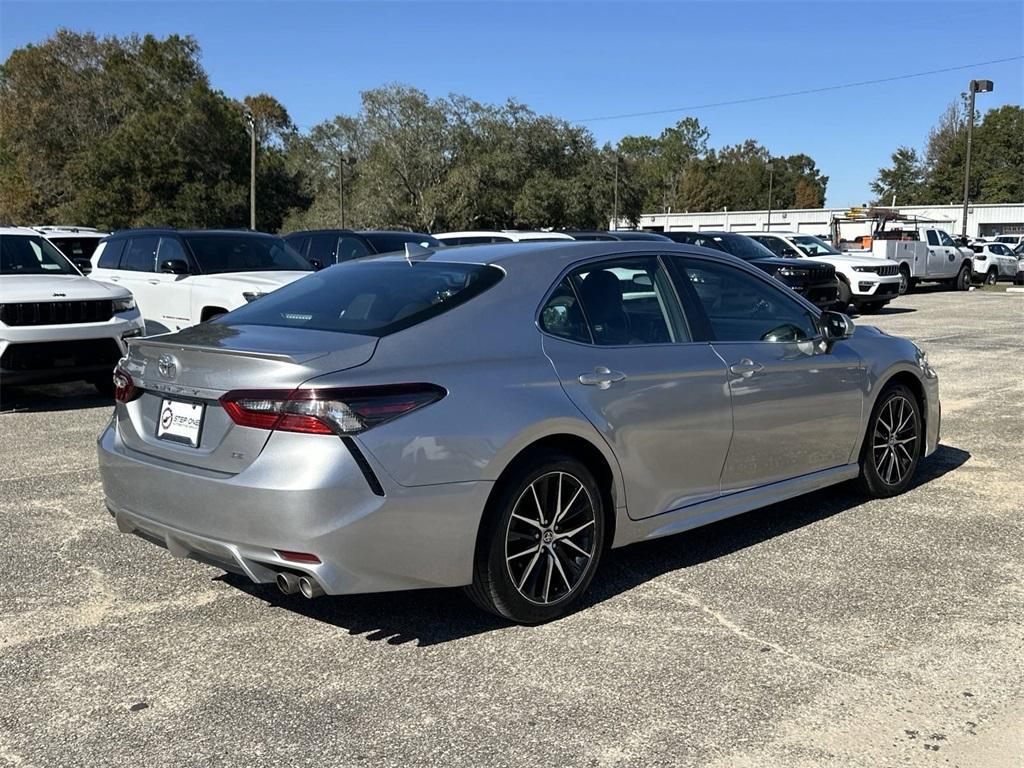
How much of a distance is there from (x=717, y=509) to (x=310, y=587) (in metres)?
2.17

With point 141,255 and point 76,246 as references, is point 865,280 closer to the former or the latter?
point 141,255

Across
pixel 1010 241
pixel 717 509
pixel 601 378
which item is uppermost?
pixel 1010 241

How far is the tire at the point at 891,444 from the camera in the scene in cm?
604

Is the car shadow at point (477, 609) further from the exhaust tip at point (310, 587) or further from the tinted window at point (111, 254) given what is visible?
the tinted window at point (111, 254)

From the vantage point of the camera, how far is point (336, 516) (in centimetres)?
359

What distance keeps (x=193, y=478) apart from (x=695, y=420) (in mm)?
2291

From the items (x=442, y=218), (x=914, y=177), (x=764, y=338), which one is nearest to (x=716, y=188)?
(x=914, y=177)

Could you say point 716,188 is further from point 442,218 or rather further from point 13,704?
point 13,704

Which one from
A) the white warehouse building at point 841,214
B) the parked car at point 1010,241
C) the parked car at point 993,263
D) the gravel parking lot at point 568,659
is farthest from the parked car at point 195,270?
the white warehouse building at point 841,214

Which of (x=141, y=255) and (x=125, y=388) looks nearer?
(x=125, y=388)

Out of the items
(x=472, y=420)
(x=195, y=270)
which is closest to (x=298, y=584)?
(x=472, y=420)

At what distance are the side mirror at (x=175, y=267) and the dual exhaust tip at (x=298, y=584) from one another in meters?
8.17

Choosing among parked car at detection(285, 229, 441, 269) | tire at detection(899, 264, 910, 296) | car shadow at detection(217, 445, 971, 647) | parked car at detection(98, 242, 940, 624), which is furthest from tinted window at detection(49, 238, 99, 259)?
tire at detection(899, 264, 910, 296)

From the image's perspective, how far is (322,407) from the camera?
3.60m
